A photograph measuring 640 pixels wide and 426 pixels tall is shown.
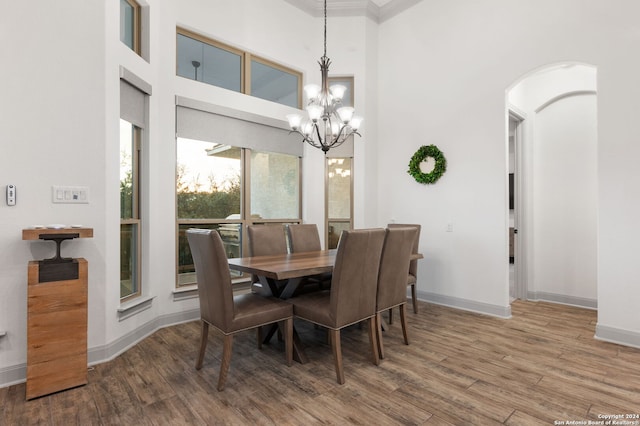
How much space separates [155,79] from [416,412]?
3.47m

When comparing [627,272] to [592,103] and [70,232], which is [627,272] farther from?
[70,232]

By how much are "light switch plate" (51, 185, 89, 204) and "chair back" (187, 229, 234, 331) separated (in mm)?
851

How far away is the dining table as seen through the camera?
2.40 metres

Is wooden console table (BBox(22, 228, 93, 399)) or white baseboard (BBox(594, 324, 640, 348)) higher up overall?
wooden console table (BBox(22, 228, 93, 399))

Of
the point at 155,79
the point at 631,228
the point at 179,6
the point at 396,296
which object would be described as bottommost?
the point at 396,296

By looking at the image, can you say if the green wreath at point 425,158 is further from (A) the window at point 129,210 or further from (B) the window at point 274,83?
(A) the window at point 129,210

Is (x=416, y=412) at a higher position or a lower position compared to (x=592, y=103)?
lower

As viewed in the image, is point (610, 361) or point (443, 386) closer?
point (443, 386)

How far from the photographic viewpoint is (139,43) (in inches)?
127

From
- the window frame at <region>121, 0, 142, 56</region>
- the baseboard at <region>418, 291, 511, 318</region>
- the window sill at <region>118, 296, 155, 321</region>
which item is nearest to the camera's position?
the window sill at <region>118, 296, 155, 321</region>

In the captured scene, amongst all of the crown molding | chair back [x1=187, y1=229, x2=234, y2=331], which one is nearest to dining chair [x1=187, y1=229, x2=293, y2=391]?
chair back [x1=187, y1=229, x2=234, y2=331]

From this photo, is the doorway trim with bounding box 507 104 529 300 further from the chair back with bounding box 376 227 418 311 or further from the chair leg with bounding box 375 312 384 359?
the chair leg with bounding box 375 312 384 359

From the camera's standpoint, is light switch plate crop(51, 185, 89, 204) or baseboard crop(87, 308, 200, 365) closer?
light switch plate crop(51, 185, 89, 204)

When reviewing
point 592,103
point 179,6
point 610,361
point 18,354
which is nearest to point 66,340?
point 18,354
